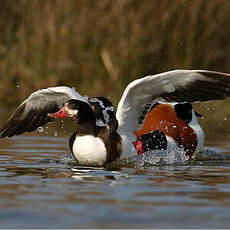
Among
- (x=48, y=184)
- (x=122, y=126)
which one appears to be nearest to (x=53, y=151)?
(x=122, y=126)

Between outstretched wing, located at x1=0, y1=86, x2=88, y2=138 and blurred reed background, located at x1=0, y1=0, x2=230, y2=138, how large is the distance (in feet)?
13.2

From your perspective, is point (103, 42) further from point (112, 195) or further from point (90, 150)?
point (112, 195)

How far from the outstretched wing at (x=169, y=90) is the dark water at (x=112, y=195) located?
0.81 meters

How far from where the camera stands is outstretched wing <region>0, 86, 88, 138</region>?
32.2 feet

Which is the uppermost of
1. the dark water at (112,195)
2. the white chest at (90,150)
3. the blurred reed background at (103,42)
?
the blurred reed background at (103,42)

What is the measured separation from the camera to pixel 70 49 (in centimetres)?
1444

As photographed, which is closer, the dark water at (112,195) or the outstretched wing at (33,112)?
the dark water at (112,195)

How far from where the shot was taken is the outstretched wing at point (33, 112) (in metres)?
9.80

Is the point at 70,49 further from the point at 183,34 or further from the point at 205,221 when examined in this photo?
the point at 205,221

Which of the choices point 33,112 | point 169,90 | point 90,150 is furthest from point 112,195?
point 33,112

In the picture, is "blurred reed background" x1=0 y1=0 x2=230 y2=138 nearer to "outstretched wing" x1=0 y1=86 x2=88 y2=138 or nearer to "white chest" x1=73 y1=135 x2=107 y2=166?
"outstretched wing" x1=0 y1=86 x2=88 y2=138

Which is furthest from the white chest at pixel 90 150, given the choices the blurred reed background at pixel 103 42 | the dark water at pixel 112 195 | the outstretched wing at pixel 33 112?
the blurred reed background at pixel 103 42

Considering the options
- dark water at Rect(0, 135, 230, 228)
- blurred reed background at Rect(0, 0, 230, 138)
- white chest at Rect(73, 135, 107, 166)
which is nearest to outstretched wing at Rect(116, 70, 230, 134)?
white chest at Rect(73, 135, 107, 166)

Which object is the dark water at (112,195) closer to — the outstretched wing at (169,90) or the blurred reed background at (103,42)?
the outstretched wing at (169,90)
